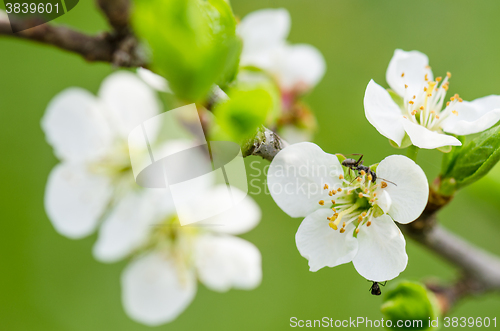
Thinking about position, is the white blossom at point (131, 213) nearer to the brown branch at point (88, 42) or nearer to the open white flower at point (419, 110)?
the brown branch at point (88, 42)

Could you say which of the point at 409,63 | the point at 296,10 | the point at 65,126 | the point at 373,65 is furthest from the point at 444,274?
the point at 65,126

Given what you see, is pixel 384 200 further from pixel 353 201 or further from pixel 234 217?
pixel 234 217

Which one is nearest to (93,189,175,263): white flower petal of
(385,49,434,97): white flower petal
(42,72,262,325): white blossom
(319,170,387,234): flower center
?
(42,72,262,325): white blossom

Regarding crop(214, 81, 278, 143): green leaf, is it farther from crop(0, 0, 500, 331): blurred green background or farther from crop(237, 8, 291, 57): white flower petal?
crop(0, 0, 500, 331): blurred green background

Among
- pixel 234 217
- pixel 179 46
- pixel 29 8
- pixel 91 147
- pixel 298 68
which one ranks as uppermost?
pixel 179 46

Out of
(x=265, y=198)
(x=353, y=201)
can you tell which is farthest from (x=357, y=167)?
(x=265, y=198)

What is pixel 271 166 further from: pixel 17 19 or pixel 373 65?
pixel 373 65

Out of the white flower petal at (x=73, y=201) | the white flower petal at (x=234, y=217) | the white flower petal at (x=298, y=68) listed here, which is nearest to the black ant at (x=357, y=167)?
the white flower petal at (x=234, y=217)

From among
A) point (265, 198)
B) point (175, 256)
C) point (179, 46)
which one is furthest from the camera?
point (265, 198)
